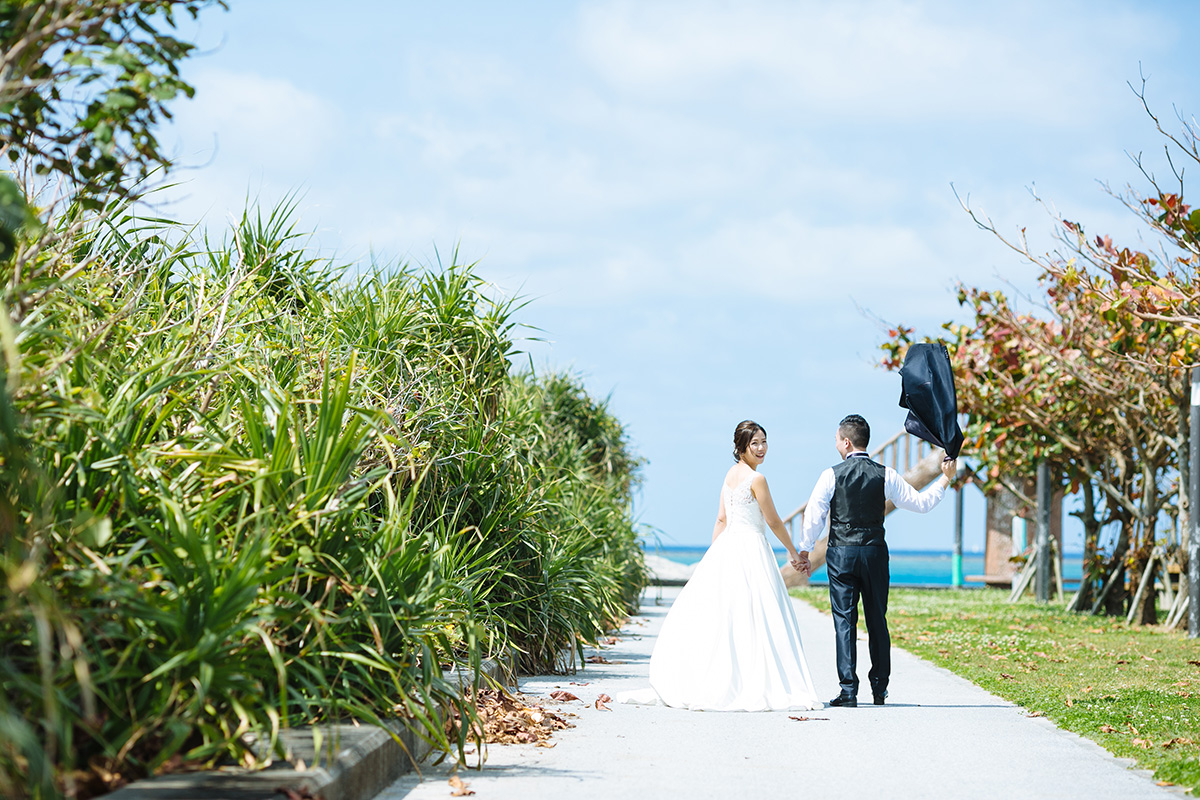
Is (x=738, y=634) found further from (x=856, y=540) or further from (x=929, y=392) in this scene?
(x=929, y=392)

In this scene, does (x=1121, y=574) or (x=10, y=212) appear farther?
(x=1121, y=574)

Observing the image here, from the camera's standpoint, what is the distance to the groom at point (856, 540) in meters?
8.86

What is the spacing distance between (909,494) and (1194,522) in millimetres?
7331

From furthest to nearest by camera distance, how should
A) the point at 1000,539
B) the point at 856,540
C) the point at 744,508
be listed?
the point at 1000,539
the point at 744,508
the point at 856,540

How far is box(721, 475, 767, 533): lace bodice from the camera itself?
939 centimetres

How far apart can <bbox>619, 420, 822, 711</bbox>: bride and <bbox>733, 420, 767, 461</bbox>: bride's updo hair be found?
0.27 m

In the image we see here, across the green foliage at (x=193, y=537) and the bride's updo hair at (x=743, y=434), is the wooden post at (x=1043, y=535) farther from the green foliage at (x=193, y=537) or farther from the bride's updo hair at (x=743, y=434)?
the green foliage at (x=193, y=537)

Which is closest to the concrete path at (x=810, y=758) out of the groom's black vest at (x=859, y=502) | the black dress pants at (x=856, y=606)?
the black dress pants at (x=856, y=606)

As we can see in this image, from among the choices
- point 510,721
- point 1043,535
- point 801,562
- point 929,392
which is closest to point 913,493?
point 929,392

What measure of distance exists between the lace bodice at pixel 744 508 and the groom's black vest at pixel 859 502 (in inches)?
23.7

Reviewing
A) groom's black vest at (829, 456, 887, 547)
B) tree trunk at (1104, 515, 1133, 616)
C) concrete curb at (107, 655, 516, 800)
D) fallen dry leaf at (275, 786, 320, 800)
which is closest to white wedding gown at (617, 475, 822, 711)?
groom's black vest at (829, 456, 887, 547)

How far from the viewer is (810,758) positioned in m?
6.55

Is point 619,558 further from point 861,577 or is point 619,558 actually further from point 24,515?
point 24,515

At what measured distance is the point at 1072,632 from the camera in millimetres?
15570
